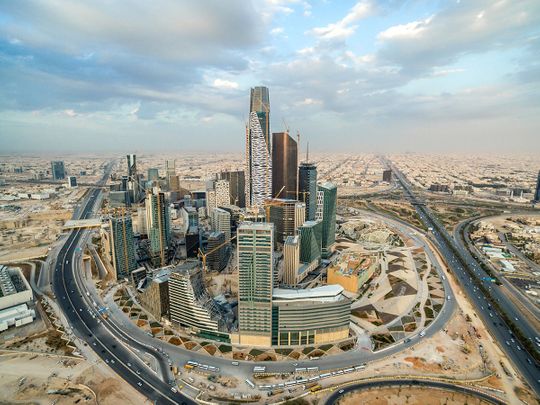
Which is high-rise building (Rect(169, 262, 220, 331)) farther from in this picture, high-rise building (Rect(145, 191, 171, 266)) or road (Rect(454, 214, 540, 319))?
road (Rect(454, 214, 540, 319))

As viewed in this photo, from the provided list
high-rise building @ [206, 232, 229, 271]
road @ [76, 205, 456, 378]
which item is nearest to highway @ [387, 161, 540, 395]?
road @ [76, 205, 456, 378]

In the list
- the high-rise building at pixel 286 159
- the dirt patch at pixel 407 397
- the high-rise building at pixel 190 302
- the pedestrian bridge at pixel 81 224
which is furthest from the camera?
the high-rise building at pixel 286 159

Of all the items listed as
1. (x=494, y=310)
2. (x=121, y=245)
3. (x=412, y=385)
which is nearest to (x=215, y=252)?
(x=121, y=245)

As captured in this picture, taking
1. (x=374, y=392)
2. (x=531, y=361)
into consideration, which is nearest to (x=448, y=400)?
(x=374, y=392)

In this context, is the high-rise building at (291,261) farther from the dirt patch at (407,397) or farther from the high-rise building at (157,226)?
the dirt patch at (407,397)

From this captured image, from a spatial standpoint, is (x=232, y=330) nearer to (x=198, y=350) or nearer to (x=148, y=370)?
(x=198, y=350)

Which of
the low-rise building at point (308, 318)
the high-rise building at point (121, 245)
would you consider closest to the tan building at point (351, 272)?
the low-rise building at point (308, 318)
